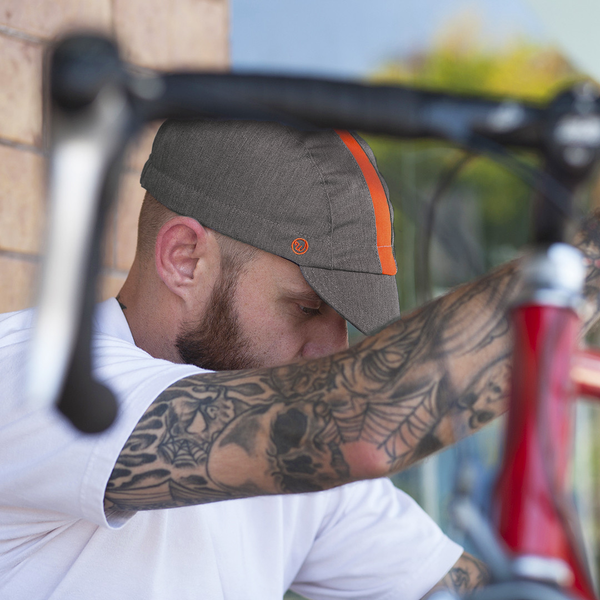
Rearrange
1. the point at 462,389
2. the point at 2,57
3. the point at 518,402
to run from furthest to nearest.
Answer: the point at 2,57
the point at 462,389
the point at 518,402

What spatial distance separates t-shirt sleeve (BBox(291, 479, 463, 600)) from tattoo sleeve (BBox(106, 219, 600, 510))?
1.97 ft

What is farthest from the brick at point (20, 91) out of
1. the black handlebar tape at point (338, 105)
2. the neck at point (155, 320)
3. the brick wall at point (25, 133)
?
the black handlebar tape at point (338, 105)

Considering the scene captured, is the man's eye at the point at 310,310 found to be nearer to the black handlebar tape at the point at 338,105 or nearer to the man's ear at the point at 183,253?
the man's ear at the point at 183,253

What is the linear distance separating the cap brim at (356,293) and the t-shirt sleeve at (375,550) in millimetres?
352

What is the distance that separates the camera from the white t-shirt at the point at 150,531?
0.79 metres

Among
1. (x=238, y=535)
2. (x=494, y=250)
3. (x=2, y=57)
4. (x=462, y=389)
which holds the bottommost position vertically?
(x=238, y=535)

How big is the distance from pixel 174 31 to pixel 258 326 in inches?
39.9

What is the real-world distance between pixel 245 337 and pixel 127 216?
63 centimetres

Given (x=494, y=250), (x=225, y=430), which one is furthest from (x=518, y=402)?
(x=494, y=250)

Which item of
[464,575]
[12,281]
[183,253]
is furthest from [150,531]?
[12,281]

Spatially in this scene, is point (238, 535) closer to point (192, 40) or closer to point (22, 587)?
point (22, 587)

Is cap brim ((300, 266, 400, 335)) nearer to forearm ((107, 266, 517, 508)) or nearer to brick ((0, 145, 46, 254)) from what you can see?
forearm ((107, 266, 517, 508))

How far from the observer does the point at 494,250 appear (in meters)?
2.24

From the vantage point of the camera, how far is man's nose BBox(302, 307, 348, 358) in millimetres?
1188
